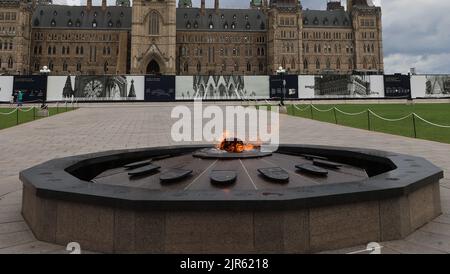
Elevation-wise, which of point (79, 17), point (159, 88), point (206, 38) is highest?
Answer: point (79, 17)

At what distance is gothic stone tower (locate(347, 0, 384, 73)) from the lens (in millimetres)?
105562

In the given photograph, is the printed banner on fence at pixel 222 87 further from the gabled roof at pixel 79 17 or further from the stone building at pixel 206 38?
the gabled roof at pixel 79 17

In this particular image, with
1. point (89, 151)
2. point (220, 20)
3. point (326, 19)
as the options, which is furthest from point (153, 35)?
point (89, 151)

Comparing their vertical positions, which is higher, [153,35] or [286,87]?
[153,35]

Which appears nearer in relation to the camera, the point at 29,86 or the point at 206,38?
the point at 29,86

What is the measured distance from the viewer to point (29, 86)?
49.6m

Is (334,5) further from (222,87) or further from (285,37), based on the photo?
(222,87)

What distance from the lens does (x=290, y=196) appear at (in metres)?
3.61

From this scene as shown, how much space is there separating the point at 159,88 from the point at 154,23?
4461cm

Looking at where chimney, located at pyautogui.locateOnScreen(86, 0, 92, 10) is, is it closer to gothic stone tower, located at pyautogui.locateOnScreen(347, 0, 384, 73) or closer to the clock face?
the clock face

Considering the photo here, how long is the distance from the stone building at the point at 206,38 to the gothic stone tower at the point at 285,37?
285 mm

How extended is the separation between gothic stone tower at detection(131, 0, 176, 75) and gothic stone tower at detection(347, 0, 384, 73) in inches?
2167

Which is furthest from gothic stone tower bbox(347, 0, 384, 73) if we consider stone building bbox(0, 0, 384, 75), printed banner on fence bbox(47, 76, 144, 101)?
printed banner on fence bbox(47, 76, 144, 101)
